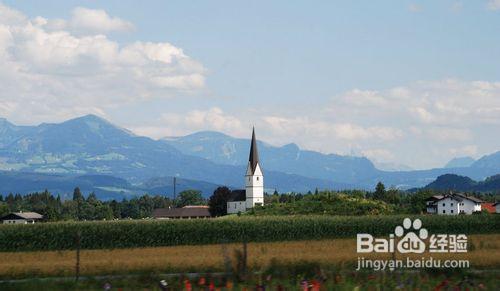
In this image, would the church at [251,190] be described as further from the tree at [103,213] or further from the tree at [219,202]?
the tree at [103,213]

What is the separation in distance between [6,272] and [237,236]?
3335 cm

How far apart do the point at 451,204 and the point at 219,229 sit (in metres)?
99.1

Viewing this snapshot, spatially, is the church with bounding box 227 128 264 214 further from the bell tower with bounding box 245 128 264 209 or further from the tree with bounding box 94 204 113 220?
the tree with bounding box 94 204 113 220

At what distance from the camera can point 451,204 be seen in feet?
506

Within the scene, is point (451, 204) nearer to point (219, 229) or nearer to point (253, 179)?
point (253, 179)

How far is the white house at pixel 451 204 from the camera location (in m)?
152

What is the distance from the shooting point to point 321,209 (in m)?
95.6

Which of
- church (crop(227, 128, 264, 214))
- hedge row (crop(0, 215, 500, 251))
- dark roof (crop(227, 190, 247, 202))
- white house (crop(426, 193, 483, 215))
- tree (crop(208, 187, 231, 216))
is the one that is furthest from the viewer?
dark roof (crop(227, 190, 247, 202))

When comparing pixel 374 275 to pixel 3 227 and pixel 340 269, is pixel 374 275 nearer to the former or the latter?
pixel 340 269

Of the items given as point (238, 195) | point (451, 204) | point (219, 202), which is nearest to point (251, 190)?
point (238, 195)

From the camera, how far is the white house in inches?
5989

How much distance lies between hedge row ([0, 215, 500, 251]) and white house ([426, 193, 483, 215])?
86.9 m

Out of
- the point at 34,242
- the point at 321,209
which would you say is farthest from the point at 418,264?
the point at 321,209

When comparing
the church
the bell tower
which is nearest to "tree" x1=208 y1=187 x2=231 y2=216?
the church
